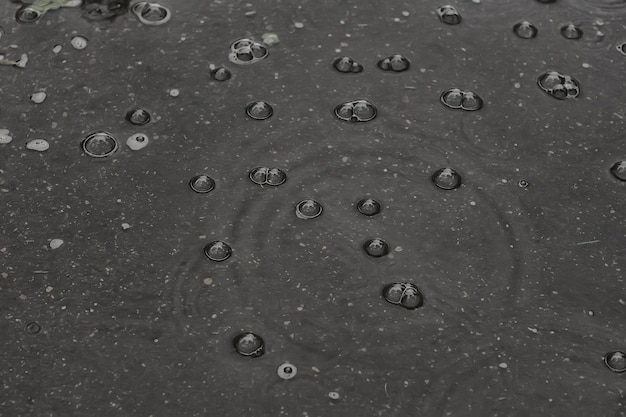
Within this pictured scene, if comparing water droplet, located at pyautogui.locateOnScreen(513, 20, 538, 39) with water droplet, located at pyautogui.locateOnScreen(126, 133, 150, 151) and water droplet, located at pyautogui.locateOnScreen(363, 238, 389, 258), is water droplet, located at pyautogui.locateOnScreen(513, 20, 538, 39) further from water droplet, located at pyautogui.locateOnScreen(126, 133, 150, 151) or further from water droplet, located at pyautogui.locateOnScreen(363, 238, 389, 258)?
water droplet, located at pyautogui.locateOnScreen(126, 133, 150, 151)

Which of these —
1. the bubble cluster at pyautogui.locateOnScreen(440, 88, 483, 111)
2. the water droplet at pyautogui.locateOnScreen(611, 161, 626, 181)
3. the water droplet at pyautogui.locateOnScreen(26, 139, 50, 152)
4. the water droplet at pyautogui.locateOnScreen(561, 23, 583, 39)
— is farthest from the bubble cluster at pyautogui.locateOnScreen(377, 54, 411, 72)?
the water droplet at pyautogui.locateOnScreen(26, 139, 50, 152)

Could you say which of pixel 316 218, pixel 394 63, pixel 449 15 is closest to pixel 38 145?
pixel 316 218

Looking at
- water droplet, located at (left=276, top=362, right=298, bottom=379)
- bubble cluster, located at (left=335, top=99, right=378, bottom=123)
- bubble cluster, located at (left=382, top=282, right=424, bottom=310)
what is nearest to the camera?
water droplet, located at (left=276, top=362, right=298, bottom=379)

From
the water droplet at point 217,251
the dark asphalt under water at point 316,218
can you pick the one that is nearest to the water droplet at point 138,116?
the dark asphalt under water at point 316,218

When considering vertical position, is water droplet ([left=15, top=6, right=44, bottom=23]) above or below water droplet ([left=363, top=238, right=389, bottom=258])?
above

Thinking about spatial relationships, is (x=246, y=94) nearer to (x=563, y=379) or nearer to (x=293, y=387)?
(x=293, y=387)

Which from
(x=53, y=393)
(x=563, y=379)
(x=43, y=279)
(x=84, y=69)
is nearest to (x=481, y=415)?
(x=563, y=379)

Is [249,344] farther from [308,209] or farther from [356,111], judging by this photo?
[356,111]
